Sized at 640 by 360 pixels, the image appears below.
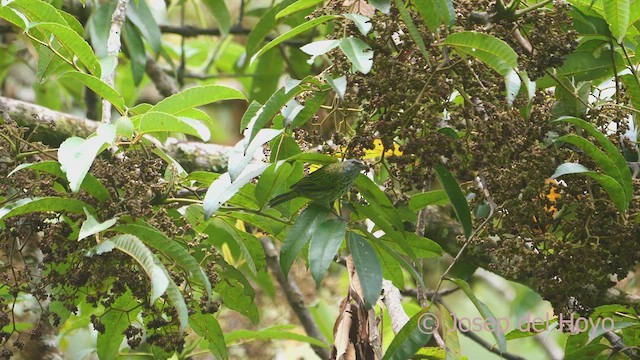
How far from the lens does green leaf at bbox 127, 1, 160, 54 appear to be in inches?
93.0

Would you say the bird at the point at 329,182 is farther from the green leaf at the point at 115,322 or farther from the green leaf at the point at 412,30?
the green leaf at the point at 115,322

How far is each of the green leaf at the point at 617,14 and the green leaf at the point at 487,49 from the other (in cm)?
26

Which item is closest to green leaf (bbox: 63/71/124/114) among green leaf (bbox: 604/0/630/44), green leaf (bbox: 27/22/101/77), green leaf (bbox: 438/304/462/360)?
green leaf (bbox: 27/22/101/77)

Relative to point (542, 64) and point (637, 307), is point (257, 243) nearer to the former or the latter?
point (542, 64)

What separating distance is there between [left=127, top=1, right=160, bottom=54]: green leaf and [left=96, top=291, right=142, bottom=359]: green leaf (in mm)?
1054

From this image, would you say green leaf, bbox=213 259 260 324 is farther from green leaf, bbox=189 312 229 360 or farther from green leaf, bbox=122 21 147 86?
green leaf, bbox=122 21 147 86

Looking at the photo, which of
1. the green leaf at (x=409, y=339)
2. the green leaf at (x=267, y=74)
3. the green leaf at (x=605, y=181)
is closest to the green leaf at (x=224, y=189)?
the green leaf at (x=409, y=339)

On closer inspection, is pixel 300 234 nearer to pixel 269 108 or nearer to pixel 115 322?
pixel 269 108

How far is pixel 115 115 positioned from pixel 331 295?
1.33 meters

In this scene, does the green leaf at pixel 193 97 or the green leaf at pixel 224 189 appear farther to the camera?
the green leaf at pixel 193 97

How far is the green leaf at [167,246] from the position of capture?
3.96ft

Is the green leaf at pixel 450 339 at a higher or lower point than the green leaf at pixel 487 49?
lower

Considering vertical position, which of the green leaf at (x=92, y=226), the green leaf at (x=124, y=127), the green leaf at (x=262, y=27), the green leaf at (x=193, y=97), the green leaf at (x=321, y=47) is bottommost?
the green leaf at (x=92, y=226)

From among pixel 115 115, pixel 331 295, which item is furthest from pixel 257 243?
pixel 115 115
